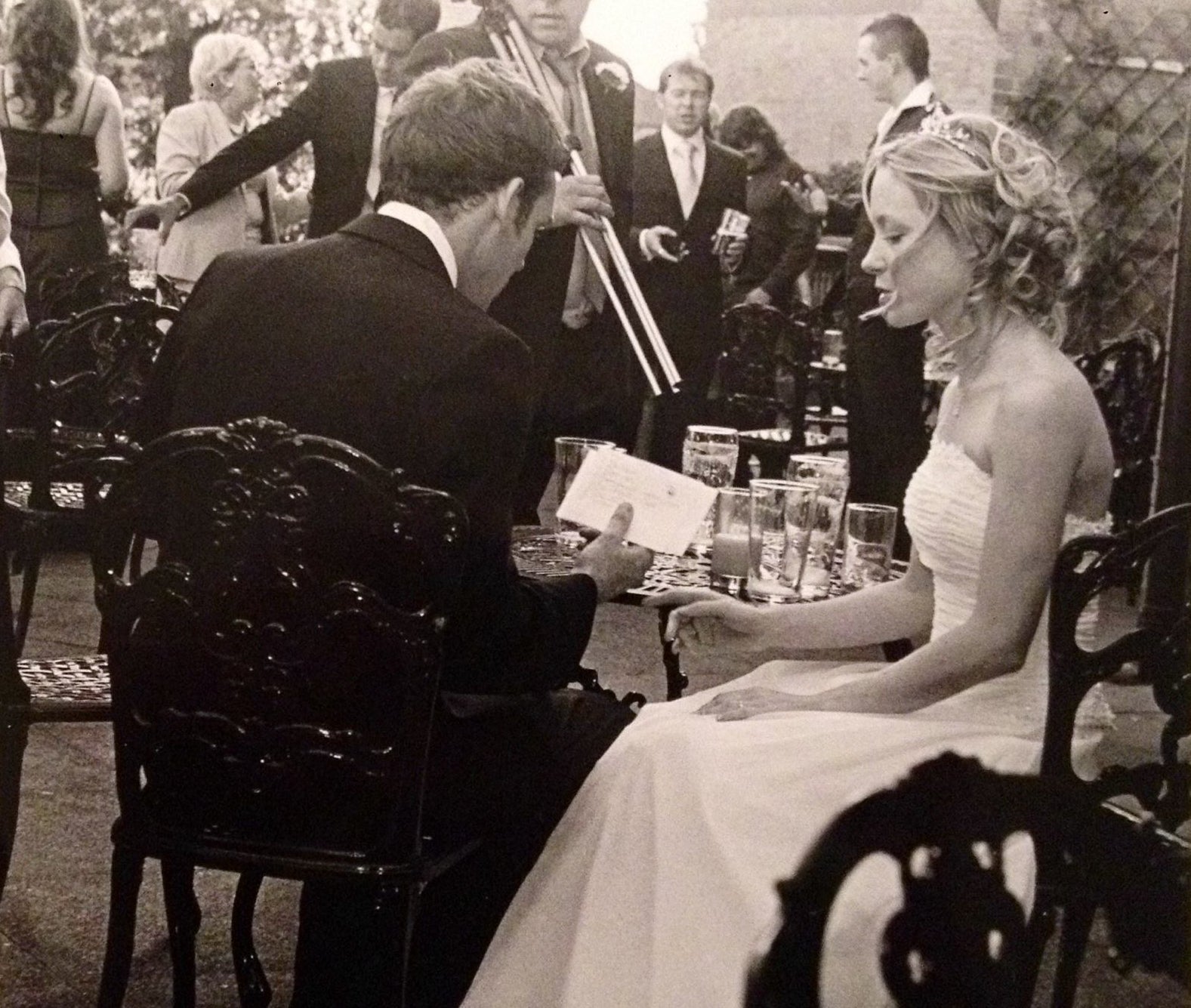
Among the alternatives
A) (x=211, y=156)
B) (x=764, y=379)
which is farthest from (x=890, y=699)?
(x=764, y=379)

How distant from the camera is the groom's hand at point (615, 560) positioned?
1.88 metres

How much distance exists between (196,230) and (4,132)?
967 mm

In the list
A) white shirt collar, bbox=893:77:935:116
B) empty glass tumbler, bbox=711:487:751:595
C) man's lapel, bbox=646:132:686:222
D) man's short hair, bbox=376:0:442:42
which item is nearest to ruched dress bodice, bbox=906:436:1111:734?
empty glass tumbler, bbox=711:487:751:595

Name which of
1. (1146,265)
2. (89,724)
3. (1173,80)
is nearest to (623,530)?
(1173,80)

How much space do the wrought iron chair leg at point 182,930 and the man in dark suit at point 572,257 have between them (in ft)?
3.99

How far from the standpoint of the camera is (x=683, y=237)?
466 cm

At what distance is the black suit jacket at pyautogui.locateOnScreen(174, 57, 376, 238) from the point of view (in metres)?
2.95

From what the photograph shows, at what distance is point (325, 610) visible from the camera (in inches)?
62.7

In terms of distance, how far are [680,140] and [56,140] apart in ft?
5.33

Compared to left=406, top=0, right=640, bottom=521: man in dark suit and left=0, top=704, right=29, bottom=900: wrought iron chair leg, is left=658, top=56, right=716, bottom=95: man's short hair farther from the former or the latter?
left=0, top=704, right=29, bottom=900: wrought iron chair leg

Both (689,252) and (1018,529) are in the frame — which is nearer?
(1018,529)

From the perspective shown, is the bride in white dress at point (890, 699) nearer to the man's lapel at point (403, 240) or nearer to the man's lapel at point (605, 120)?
the man's lapel at point (403, 240)

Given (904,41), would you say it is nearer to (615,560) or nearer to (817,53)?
(817,53)

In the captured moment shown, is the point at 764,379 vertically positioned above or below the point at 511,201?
below
